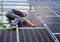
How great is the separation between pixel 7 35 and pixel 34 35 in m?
1.45

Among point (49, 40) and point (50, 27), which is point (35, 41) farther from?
point (50, 27)

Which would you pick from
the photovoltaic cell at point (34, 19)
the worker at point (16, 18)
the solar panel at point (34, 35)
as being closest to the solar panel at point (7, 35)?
the solar panel at point (34, 35)

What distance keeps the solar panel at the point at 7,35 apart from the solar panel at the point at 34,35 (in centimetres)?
38

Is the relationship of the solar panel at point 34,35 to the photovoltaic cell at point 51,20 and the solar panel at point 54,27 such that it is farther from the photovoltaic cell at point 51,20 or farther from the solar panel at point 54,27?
the photovoltaic cell at point 51,20

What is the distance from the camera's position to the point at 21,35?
10.3 meters

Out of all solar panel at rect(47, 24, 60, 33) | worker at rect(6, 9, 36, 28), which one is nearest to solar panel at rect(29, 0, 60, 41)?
solar panel at rect(47, 24, 60, 33)

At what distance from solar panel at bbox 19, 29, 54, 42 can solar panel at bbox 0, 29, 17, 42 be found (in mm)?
384

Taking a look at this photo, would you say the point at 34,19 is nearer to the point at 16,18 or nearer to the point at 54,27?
the point at 16,18

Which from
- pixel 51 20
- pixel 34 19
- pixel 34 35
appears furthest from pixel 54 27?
pixel 34 19

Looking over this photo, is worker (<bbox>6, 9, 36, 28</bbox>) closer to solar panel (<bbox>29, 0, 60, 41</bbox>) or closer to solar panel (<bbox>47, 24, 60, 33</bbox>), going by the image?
solar panel (<bbox>29, 0, 60, 41</bbox>)

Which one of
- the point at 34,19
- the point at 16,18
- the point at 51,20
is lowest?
the point at 34,19

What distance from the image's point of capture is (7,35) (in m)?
10.3

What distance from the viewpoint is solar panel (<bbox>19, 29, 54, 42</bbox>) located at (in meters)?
9.68

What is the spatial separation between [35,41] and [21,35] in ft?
3.76
